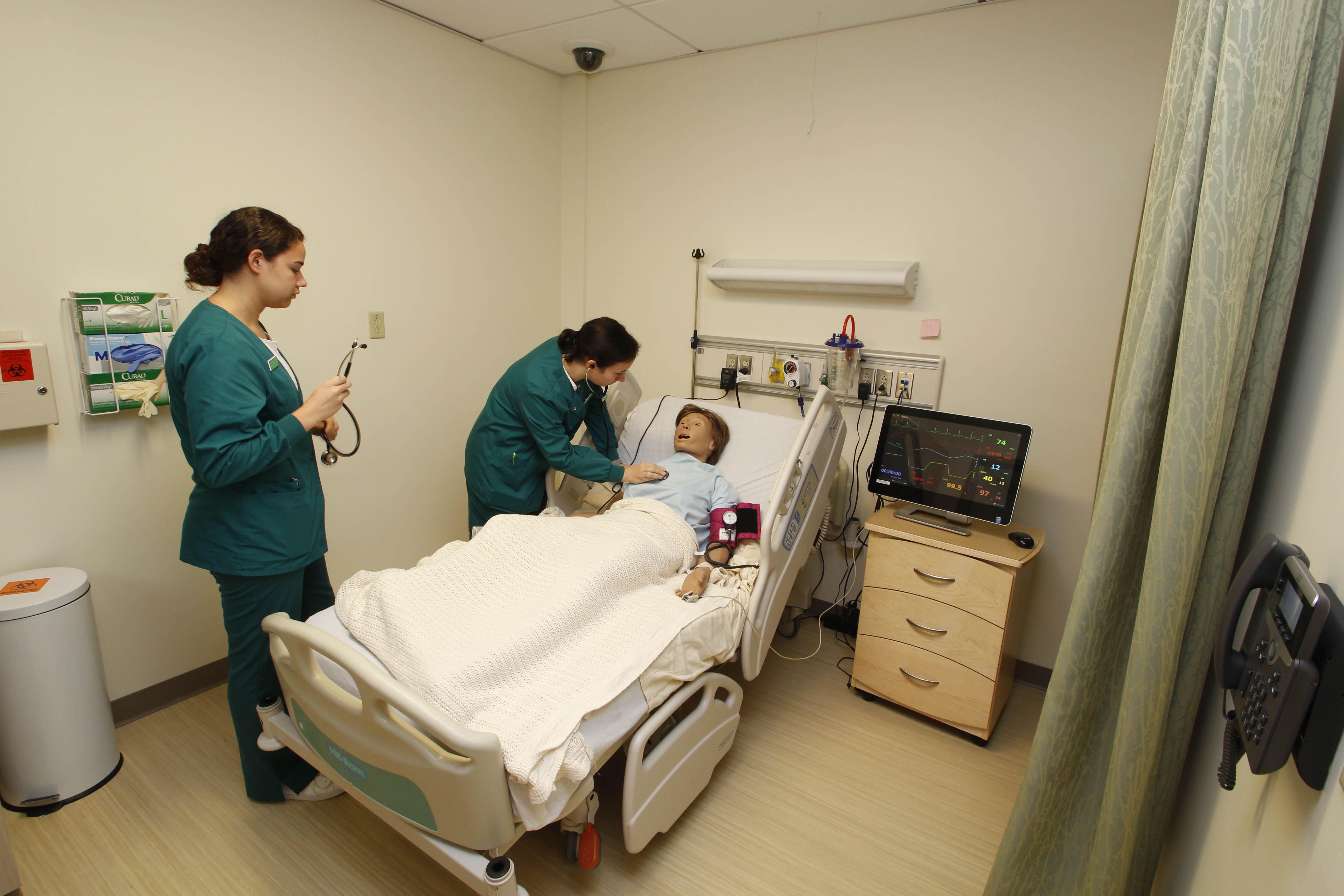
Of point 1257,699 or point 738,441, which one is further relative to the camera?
point 738,441

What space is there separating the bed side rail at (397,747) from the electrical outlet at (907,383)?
2068 millimetres

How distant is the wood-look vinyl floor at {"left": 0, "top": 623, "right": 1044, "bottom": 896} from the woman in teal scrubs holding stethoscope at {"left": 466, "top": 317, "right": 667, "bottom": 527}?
3.25 ft

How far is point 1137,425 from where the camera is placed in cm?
108

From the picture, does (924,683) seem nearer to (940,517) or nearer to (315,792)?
(940,517)

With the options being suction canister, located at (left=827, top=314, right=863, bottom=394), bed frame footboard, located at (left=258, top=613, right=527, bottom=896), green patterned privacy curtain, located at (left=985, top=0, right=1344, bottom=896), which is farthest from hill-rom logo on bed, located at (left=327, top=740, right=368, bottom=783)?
suction canister, located at (left=827, top=314, right=863, bottom=394)

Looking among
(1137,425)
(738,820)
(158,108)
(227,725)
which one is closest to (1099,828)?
(1137,425)

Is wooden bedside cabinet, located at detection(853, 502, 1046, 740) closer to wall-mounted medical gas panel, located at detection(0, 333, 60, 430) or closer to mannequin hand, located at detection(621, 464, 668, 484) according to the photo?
mannequin hand, located at detection(621, 464, 668, 484)

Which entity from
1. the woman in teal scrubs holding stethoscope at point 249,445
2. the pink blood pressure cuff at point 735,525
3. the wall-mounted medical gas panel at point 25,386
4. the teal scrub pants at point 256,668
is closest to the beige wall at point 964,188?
the pink blood pressure cuff at point 735,525

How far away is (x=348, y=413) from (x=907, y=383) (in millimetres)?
2188

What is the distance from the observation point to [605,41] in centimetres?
284

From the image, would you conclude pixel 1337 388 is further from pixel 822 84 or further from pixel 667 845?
pixel 822 84

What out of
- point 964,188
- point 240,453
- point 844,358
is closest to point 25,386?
point 240,453

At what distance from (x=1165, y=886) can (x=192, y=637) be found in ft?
9.33

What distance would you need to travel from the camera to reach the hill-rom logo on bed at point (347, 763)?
147cm
